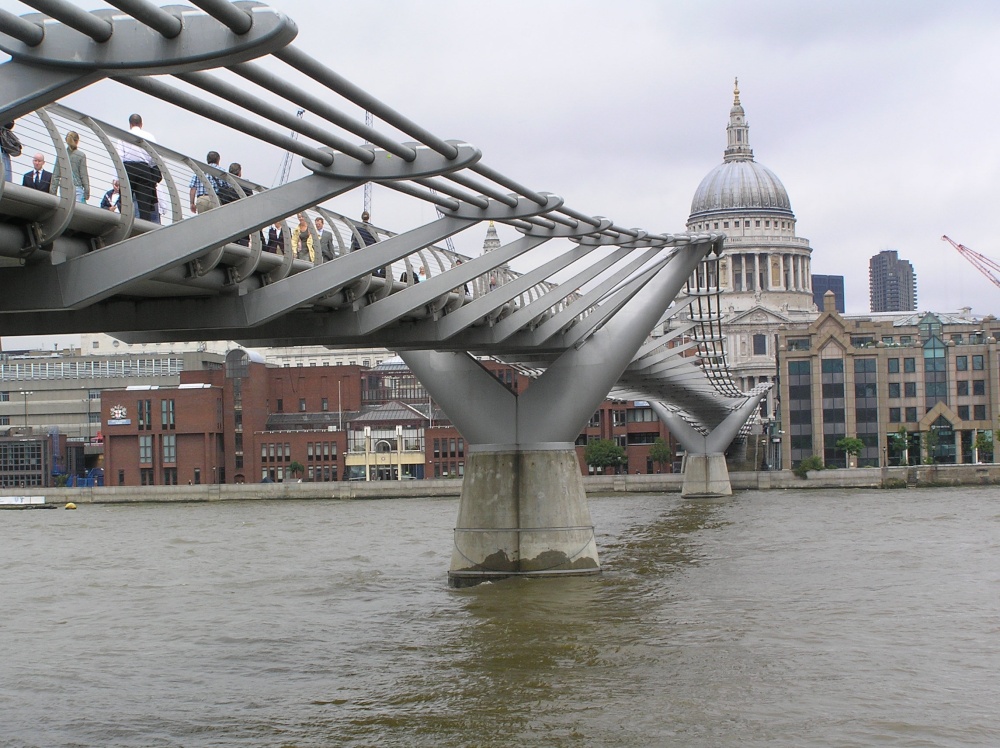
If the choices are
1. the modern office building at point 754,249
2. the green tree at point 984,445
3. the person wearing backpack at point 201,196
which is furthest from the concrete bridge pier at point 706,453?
the modern office building at point 754,249

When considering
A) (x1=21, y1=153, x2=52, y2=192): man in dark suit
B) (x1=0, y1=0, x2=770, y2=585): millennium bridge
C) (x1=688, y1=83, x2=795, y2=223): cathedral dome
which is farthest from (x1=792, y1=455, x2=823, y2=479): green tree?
(x1=21, y1=153, x2=52, y2=192): man in dark suit

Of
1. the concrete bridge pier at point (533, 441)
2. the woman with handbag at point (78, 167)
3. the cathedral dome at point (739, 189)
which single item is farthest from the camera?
the cathedral dome at point (739, 189)

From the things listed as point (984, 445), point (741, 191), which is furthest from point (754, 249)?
point (984, 445)

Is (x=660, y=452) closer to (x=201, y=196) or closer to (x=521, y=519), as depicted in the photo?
(x=521, y=519)

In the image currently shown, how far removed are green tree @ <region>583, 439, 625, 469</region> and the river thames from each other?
5129 centimetres

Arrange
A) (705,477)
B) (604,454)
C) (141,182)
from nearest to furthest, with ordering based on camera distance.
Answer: (141,182) → (705,477) → (604,454)

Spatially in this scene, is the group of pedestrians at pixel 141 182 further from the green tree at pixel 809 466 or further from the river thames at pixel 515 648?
the green tree at pixel 809 466

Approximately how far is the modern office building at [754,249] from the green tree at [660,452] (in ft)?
133

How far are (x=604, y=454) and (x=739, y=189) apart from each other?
61565 mm

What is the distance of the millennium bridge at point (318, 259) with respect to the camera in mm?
8664

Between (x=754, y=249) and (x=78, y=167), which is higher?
(x=754, y=249)

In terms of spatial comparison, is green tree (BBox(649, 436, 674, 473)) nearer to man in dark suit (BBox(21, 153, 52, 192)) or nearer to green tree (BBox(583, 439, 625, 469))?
green tree (BBox(583, 439, 625, 469))

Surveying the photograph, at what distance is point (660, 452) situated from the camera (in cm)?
9175

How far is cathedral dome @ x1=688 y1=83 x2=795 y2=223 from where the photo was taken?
144 m
